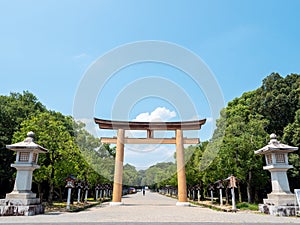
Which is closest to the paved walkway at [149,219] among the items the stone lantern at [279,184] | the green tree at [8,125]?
the stone lantern at [279,184]

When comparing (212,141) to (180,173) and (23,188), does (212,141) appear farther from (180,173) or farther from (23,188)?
(23,188)

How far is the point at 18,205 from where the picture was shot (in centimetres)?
973

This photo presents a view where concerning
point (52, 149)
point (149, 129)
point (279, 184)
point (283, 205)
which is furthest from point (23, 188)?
point (149, 129)

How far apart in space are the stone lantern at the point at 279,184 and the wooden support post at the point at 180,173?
305 inches

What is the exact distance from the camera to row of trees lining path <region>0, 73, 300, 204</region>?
14.8 m

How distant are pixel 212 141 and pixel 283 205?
12.1m

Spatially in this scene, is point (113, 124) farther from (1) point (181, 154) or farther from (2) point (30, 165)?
(2) point (30, 165)

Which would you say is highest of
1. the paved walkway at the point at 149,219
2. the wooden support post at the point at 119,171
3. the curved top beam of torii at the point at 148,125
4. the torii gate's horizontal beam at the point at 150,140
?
the curved top beam of torii at the point at 148,125

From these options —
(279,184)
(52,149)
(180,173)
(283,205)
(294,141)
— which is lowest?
(283,205)

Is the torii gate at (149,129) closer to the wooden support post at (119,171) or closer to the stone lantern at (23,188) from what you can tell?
the wooden support post at (119,171)

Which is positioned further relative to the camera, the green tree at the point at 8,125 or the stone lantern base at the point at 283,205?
the green tree at the point at 8,125

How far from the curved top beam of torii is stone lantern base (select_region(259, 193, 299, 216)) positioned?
32.3 feet

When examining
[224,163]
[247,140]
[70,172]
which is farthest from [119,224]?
[247,140]

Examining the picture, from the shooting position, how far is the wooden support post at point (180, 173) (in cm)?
1789
